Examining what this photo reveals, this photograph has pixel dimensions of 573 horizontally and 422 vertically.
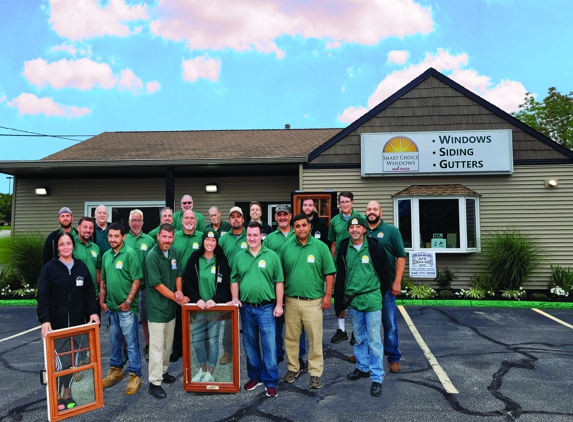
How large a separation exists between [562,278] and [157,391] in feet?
32.3

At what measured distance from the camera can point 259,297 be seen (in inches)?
163

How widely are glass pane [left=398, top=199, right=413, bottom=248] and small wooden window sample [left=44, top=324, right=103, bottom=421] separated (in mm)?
8393

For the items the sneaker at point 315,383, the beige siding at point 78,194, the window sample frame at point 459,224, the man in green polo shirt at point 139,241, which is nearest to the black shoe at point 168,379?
the man in green polo shirt at point 139,241

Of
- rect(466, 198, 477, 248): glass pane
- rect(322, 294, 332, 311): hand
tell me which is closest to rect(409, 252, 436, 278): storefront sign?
rect(466, 198, 477, 248): glass pane

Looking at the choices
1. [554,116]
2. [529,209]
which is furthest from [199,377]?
[554,116]

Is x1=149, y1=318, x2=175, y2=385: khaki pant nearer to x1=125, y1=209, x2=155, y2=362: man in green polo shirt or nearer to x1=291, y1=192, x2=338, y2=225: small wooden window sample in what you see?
x1=125, y1=209, x2=155, y2=362: man in green polo shirt

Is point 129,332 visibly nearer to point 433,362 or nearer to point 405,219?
point 433,362

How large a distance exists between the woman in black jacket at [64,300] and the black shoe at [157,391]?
0.68 m

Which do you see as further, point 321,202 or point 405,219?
point 405,219

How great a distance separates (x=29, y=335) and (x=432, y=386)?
245 inches

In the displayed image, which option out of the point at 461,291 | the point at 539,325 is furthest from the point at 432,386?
the point at 461,291

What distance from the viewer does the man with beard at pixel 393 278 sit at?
4.79 m

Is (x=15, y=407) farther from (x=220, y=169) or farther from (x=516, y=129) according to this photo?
(x=516, y=129)

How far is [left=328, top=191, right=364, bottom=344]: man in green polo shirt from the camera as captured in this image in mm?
5680
